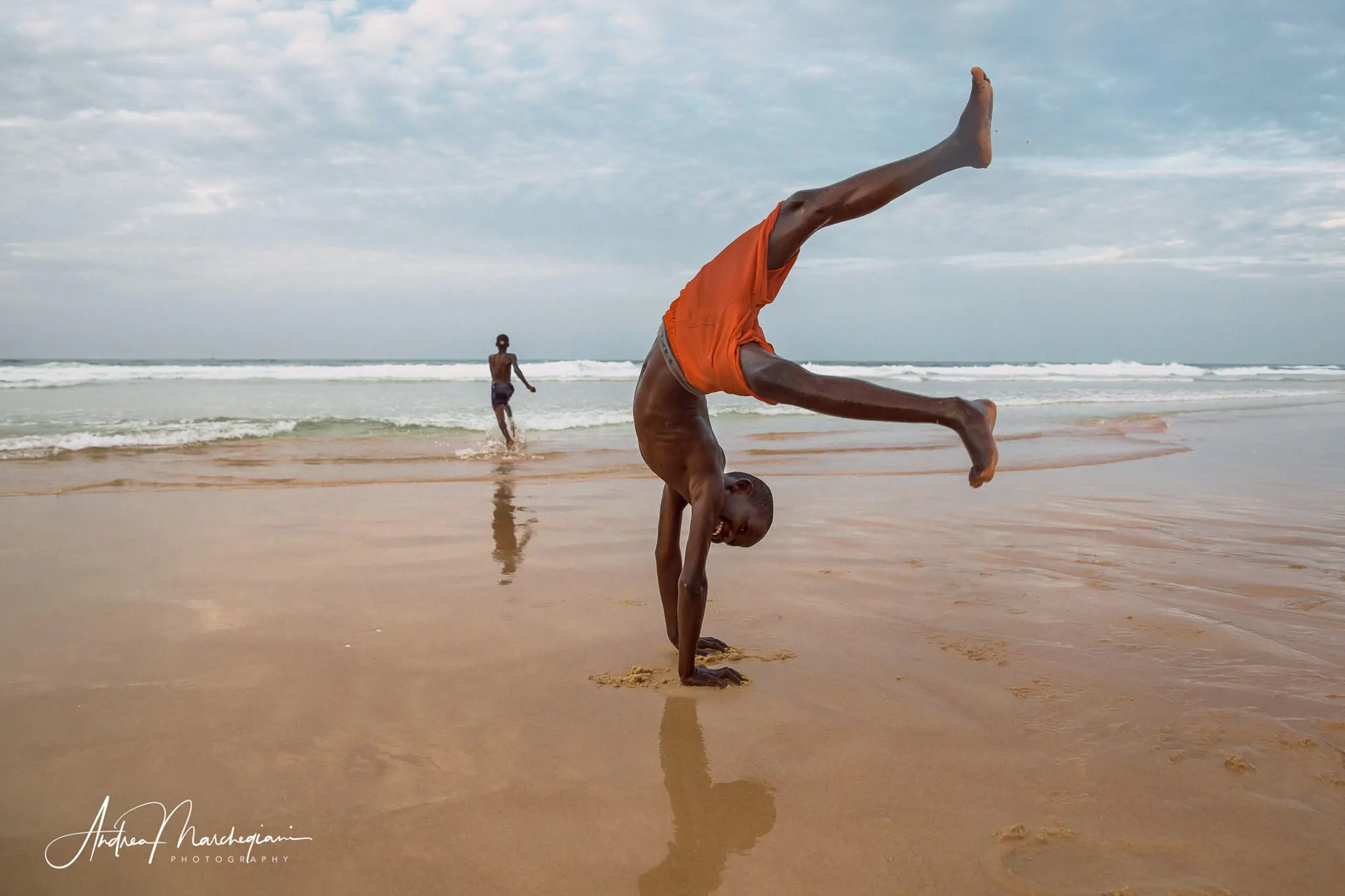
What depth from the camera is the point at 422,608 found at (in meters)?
4.26

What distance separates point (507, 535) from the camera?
605cm

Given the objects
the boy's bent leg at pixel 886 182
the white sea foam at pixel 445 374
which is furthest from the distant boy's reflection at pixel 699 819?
the white sea foam at pixel 445 374

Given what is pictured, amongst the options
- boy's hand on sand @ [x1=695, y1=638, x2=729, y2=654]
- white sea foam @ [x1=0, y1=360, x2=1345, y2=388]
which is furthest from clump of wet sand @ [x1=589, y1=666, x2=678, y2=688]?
white sea foam @ [x1=0, y1=360, x2=1345, y2=388]

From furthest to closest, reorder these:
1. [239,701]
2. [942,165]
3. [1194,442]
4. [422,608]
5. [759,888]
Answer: [1194,442] → [422,608] → [239,701] → [942,165] → [759,888]

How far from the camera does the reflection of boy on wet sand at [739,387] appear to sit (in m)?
2.69

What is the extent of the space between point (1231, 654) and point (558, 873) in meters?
2.89

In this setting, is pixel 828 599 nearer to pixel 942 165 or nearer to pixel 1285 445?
pixel 942 165

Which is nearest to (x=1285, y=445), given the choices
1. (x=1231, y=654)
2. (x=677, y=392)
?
(x=1231, y=654)

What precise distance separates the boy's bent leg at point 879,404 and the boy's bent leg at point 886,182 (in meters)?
0.49

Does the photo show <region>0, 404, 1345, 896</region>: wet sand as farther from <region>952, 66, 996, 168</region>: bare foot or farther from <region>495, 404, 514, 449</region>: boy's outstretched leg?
<region>495, 404, 514, 449</region>: boy's outstretched leg

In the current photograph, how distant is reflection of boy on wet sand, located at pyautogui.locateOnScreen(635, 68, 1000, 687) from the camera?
269 cm

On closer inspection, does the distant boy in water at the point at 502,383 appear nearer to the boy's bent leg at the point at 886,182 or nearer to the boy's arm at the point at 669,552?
the boy's arm at the point at 669,552

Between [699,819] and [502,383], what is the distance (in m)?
11.9

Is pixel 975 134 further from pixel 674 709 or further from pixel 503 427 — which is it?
pixel 503 427
